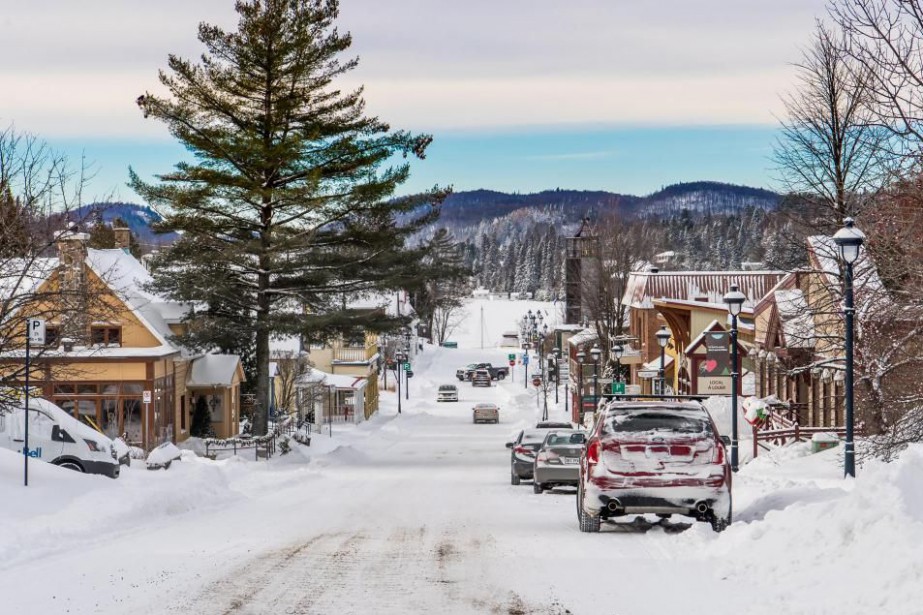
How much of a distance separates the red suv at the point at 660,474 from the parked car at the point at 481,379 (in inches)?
4387

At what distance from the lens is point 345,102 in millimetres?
41281

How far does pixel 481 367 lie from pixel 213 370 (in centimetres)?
8621

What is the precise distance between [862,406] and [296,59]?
22780 mm

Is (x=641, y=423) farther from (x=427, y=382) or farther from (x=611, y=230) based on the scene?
(x=427, y=382)

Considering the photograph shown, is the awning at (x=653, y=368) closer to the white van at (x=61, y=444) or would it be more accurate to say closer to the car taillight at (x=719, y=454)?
the white van at (x=61, y=444)

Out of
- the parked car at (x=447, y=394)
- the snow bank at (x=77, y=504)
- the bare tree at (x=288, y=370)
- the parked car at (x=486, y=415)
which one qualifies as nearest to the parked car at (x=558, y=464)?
the snow bank at (x=77, y=504)

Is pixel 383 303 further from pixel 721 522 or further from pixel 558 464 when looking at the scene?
pixel 721 522

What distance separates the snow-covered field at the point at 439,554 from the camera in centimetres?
941

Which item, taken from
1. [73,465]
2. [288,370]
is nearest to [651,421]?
[73,465]

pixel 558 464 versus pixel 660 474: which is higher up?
pixel 660 474

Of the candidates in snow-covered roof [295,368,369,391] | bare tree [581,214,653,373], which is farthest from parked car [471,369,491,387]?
bare tree [581,214,653,373]

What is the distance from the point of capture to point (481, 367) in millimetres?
133250

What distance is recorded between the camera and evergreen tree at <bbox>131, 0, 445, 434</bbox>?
1551 inches

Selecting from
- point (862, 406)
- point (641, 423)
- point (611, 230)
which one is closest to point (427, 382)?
point (611, 230)
